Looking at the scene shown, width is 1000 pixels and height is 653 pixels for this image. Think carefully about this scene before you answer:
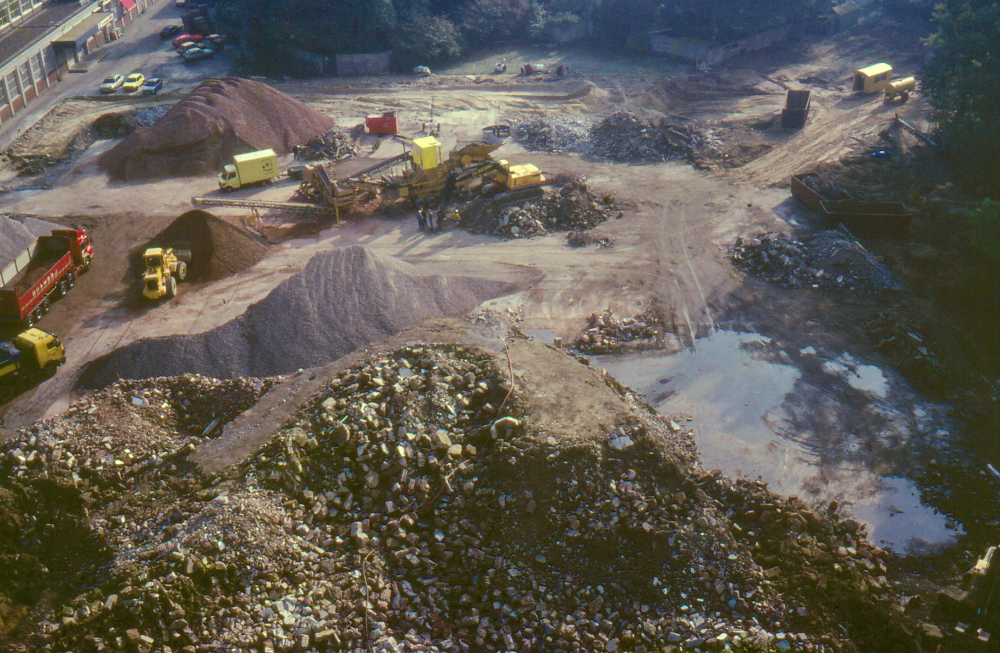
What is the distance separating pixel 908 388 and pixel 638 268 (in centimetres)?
980

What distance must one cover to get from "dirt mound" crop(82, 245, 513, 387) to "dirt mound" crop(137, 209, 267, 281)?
5332 millimetres

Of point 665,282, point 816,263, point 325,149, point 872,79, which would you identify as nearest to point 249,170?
point 325,149

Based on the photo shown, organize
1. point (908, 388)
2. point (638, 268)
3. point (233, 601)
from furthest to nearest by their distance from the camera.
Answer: point (638, 268) → point (908, 388) → point (233, 601)

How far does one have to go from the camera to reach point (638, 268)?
26594mm

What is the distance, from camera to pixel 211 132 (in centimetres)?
3572

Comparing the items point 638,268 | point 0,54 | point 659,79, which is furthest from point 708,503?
point 0,54

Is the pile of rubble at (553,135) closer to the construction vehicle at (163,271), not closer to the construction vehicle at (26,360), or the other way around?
the construction vehicle at (163,271)

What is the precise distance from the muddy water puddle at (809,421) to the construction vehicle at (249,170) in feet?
66.0

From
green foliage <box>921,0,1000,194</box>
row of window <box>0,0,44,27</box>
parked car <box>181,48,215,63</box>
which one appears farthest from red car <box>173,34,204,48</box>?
green foliage <box>921,0,1000,194</box>

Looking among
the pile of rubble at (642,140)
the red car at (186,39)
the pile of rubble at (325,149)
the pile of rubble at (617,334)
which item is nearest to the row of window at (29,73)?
the red car at (186,39)

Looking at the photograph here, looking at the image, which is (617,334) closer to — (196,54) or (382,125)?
(382,125)

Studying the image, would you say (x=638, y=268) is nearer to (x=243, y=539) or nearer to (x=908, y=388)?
(x=908, y=388)

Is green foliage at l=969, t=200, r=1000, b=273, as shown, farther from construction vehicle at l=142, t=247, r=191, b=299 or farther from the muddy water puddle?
construction vehicle at l=142, t=247, r=191, b=299

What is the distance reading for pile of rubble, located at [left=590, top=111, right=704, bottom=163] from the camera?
1416 inches
